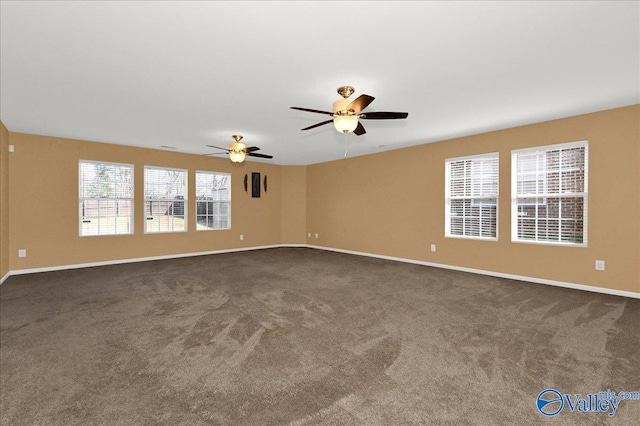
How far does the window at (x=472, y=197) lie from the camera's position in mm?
5191

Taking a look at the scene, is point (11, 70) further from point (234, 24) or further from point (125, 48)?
point (234, 24)

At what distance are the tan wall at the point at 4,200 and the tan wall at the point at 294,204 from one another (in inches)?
234

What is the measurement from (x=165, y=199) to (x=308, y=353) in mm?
5913

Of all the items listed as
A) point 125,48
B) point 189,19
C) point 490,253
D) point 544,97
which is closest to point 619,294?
point 490,253

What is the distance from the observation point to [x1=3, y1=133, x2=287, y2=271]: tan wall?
514cm

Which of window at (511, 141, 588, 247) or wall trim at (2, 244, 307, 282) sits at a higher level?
window at (511, 141, 588, 247)

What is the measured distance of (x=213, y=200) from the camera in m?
7.65

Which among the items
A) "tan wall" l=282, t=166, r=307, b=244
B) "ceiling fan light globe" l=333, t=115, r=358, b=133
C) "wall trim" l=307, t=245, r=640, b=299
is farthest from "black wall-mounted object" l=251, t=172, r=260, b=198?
"ceiling fan light globe" l=333, t=115, r=358, b=133

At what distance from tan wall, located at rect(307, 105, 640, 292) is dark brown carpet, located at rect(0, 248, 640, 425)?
0.60 meters

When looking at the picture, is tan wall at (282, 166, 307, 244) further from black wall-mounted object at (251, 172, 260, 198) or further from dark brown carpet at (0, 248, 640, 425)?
dark brown carpet at (0, 248, 640, 425)

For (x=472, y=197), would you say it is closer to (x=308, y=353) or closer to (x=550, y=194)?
(x=550, y=194)

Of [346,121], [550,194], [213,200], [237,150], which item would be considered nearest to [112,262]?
[213,200]

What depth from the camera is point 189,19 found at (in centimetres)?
207

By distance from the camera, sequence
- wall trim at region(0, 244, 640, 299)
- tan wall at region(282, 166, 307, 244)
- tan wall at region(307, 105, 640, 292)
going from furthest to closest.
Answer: tan wall at region(282, 166, 307, 244), wall trim at region(0, 244, 640, 299), tan wall at region(307, 105, 640, 292)
